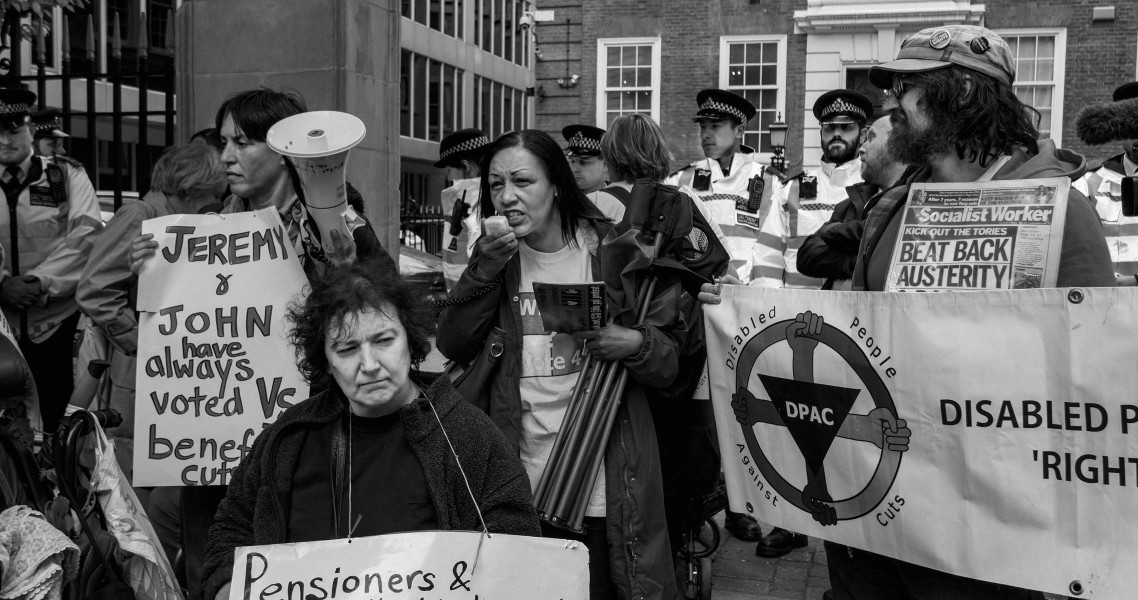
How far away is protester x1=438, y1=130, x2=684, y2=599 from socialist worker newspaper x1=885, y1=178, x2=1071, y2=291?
94 cm

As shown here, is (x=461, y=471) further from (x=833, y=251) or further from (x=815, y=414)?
(x=833, y=251)

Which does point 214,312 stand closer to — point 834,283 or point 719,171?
point 834,283

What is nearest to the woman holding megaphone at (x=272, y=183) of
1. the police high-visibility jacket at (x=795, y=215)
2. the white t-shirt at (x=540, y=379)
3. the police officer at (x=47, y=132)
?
the white t-shirt at (x=540, y=379)

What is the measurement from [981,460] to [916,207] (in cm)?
67

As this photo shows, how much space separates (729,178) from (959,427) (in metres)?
5.14

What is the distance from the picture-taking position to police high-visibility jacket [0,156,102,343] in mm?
5883

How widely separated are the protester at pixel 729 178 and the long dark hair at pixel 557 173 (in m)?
3.72

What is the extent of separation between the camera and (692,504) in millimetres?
4156

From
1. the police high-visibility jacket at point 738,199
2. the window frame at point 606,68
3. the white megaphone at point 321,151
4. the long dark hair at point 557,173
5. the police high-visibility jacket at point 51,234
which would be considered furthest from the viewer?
the window frame at point 606,68

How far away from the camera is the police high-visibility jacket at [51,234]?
5883mm

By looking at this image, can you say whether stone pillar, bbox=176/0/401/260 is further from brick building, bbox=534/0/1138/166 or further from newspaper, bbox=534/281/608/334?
brick building, bbox=534/0/1138/166

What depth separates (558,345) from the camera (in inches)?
149

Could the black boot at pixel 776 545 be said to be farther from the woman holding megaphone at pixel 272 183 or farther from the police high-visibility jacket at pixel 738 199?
the woman holding megaphone at pixel 272 183

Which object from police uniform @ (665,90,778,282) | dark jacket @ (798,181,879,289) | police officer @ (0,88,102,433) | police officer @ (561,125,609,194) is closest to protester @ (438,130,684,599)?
dark jacket @ (798,181,879,289)
